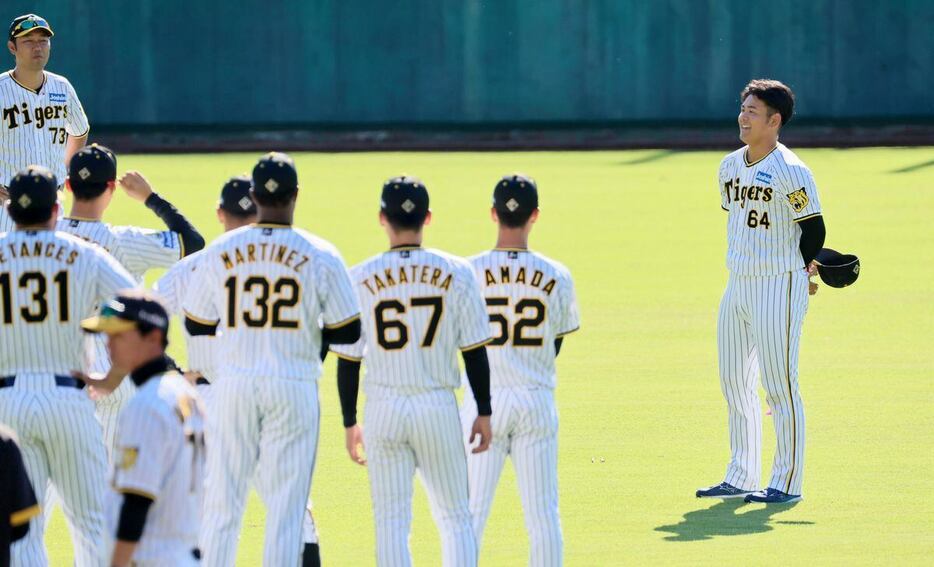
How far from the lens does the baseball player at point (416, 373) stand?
638 cm

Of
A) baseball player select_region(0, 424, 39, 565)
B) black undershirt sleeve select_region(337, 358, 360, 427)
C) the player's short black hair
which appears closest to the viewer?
baseball player select_region(0, 424, 39, 565)

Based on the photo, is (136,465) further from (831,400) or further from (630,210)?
(630,210)

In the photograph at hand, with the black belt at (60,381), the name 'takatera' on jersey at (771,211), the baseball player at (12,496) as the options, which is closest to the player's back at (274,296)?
the black belt at (60,381)

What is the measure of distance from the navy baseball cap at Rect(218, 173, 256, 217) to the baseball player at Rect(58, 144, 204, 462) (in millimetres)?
462

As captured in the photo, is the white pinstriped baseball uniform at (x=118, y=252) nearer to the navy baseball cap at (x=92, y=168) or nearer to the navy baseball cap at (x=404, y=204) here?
the navy baseball cap at (x=92, y=168)

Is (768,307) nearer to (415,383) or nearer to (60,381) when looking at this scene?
(415,383)

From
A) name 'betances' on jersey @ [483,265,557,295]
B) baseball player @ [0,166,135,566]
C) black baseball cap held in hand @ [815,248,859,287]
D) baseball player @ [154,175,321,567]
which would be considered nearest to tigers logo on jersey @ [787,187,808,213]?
black baseball cap held in hand @ [815,248,859,287]

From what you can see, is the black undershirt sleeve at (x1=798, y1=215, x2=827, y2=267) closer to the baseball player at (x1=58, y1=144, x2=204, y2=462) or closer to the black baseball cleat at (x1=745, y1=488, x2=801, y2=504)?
the black baseball cleat at (x1=745, y1=488, x2=801, y2=504)

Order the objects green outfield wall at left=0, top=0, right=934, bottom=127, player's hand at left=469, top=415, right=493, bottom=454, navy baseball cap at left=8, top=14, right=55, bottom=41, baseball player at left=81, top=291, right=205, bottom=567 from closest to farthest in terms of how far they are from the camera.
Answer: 1. baseball player at left=81, top=291, right=205, bottom=567
2. player's hand at left=469, top=415, right=493, bottom=454
3. navy baseball cap at left=8, top=14, right=55, bottom=41
4. green outfield wall at left=0, top=0, right=934, bottom=127

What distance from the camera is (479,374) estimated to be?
6.39 meters

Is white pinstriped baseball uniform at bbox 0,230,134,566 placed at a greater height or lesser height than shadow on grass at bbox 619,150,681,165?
lesser

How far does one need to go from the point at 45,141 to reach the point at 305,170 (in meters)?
16.1

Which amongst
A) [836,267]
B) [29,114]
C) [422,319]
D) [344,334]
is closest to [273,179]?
[344,334]

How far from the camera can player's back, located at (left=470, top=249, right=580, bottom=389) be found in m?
6.76
